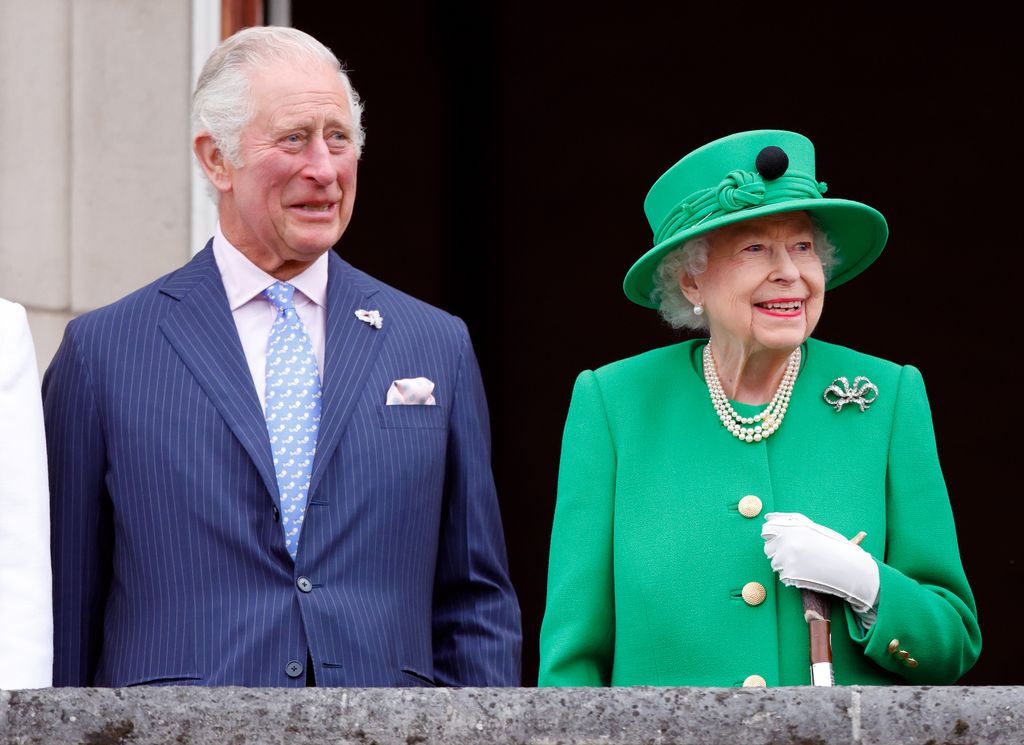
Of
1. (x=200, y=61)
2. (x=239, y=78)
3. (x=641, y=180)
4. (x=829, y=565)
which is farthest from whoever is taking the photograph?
(x=641, y=180)

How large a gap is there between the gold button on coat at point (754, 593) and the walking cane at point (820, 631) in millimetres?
61

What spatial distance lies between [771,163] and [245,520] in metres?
0.99

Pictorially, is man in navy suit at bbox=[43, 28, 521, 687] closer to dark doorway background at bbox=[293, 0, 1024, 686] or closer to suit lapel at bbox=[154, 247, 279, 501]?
suit lapel at bbox=[154, 247, 279, 501]

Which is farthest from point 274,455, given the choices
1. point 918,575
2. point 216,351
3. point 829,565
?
point 918,575

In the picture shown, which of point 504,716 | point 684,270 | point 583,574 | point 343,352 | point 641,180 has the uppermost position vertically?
point 641,180

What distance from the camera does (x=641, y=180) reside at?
838cm

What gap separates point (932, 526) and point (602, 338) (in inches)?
212

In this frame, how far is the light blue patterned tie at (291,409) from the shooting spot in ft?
10.5

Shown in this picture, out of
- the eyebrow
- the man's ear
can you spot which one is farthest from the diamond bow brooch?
the man's ear

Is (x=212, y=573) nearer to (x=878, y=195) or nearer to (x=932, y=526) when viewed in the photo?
(x=932, y=526)

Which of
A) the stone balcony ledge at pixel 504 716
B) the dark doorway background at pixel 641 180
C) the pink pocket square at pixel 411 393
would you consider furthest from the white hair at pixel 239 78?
the dark doorway background at pixel 641 180

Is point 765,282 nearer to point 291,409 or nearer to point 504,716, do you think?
point 291,409

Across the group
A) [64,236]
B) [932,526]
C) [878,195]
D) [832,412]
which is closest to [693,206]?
[832,412]

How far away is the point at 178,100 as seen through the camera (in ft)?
17.9
